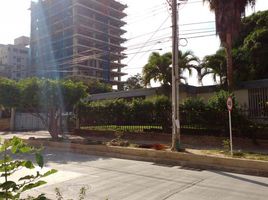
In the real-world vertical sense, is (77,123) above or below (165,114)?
below

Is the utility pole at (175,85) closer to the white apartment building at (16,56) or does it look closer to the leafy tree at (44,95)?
the leafy tree at (44,95)

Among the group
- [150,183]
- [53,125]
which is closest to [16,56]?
[53,125]

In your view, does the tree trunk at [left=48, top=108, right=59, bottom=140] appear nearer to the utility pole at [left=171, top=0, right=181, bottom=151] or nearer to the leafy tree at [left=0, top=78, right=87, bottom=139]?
the leafy tree at [left=0, top=78, right=87, bottom=139]

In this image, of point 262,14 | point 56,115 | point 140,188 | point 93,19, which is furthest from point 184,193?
point 93,19

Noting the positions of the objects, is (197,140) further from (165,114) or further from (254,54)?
(254,54)

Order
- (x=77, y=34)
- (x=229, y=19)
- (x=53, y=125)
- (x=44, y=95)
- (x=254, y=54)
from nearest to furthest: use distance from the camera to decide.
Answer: (x=44, y=95) → (x=53, y=125) → (x=229, y=19) → (x=254, y=54) → (x=77, y=34)

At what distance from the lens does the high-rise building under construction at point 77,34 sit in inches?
4045

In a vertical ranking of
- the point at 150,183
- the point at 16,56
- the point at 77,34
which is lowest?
the point at 150,183

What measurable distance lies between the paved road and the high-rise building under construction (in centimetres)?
9009

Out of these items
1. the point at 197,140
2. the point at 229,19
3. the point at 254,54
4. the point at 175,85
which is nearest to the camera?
the point at 175,85

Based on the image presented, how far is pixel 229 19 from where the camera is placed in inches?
764

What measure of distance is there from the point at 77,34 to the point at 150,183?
9718 centimetres

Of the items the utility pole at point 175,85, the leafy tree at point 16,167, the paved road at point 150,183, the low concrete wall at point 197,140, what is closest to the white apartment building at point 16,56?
the low concrete wall at point 197,140

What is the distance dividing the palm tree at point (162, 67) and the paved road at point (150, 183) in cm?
1519
